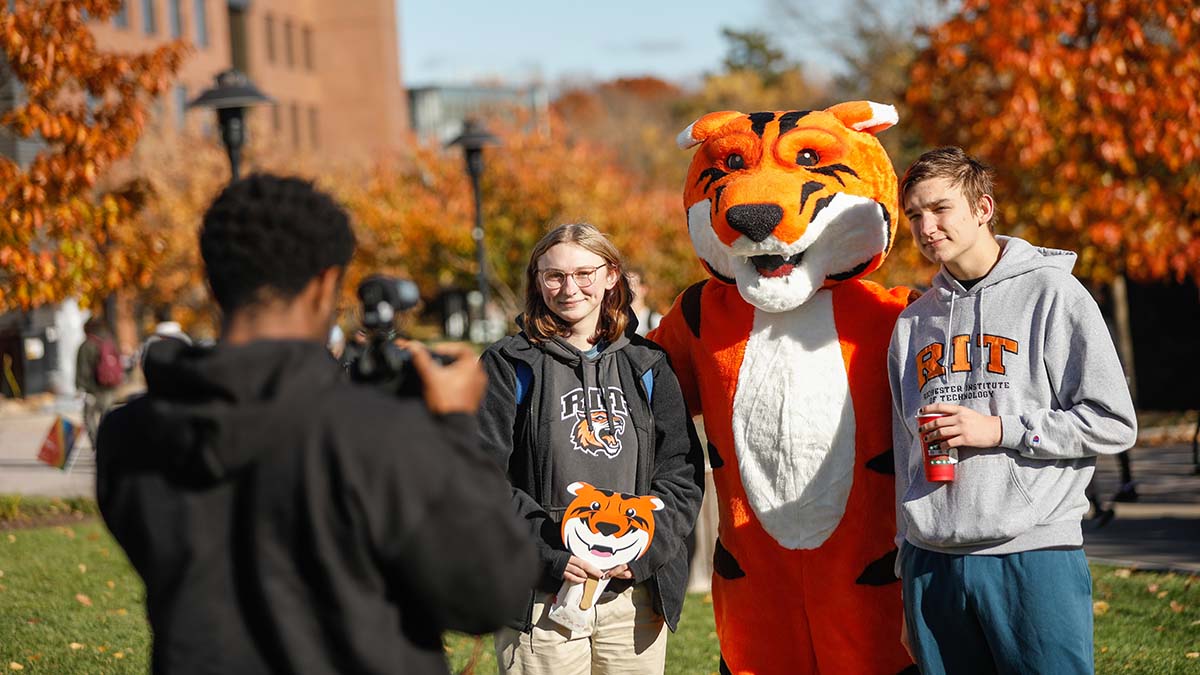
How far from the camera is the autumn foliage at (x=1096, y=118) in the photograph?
36.2ft

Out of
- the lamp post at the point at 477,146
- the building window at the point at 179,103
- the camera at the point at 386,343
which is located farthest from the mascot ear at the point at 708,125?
the building window at the point at 179,103

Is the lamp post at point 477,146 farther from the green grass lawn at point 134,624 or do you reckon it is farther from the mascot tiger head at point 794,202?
the mascot tiger head at point 794,202

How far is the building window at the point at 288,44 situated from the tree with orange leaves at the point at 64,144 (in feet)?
130

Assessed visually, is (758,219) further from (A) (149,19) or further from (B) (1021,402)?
(A) (149,19)

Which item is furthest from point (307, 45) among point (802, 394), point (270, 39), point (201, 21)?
point (802, 394)

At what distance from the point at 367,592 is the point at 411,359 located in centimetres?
43

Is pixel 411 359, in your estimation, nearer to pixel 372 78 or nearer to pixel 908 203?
pixel 908 203

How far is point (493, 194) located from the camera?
25.2m

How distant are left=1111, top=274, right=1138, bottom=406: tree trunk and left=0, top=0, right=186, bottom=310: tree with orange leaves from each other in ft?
31.9

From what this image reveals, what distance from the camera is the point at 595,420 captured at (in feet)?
12.2

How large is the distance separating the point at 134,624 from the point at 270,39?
142 feet

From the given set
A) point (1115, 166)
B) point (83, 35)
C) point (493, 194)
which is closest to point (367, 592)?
point (83, 35)

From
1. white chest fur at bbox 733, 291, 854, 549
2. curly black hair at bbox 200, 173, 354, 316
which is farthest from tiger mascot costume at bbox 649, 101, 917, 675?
curly black hair at bbox 200, 173, 354, 316

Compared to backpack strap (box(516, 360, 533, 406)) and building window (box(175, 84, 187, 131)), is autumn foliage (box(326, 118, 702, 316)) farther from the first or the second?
backpack strap (box(516, 360, 533, 406))
